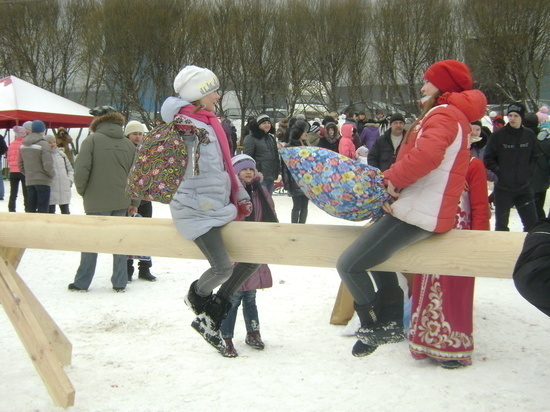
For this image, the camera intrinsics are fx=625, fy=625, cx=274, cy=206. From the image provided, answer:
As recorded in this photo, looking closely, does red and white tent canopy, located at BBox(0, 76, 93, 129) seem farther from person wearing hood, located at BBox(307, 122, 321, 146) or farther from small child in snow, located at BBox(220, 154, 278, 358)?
small child in snow, located at BBox(220, 154, 278, 358)

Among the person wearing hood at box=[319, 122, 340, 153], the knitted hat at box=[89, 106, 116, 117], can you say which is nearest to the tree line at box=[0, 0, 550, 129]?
the person wearing hood at box=[319, 122, 340, 153]

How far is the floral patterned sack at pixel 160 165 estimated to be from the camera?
3.25 metres

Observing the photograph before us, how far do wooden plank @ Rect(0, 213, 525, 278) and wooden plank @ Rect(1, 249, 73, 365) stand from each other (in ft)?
0.89

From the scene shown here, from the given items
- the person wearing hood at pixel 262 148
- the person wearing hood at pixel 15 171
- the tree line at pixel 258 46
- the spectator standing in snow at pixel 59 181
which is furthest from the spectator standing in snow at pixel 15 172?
the tree line at pixel 258 46

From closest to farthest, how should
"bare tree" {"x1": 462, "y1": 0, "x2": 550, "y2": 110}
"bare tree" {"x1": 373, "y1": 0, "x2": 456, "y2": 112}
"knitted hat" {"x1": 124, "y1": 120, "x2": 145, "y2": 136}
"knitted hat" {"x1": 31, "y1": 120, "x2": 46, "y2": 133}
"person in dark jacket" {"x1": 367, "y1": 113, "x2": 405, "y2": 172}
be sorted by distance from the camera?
"knitted hat" {"x1": 124, "y1": 120, "x2": 145, "y2": 136} → "person in dark jacket" {"x1": 367, "y1": 113, "x2": 405, "y2": 172} → "knitted hat" {"x1": 31, "y1": 120, "x2": 46, "y2": 133} → "bare tree" {"x1": 462, "y1": 0, "x2": 550, "y2": 110} → "bare tree" {"x1": 373, "y1": 0, "x2": 456, "y2": 112}

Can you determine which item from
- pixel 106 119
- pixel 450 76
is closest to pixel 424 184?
pixel 450 76

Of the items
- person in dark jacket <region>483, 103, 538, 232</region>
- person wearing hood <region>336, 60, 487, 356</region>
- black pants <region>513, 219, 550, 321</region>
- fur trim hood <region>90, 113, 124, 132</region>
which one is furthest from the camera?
person in dark jacket <region>483, 103, 538, 232</region>

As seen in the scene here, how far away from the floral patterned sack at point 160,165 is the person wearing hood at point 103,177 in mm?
3226

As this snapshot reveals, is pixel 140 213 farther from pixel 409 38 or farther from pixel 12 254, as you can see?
pixel 409 38

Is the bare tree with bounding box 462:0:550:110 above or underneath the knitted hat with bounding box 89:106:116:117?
above

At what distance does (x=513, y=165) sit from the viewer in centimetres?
747

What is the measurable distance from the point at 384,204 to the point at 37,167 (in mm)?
7572

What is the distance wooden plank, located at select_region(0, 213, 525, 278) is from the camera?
10.5 feet

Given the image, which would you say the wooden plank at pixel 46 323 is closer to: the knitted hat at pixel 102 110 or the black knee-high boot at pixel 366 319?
the black knee-high boot at pixel 366 319
